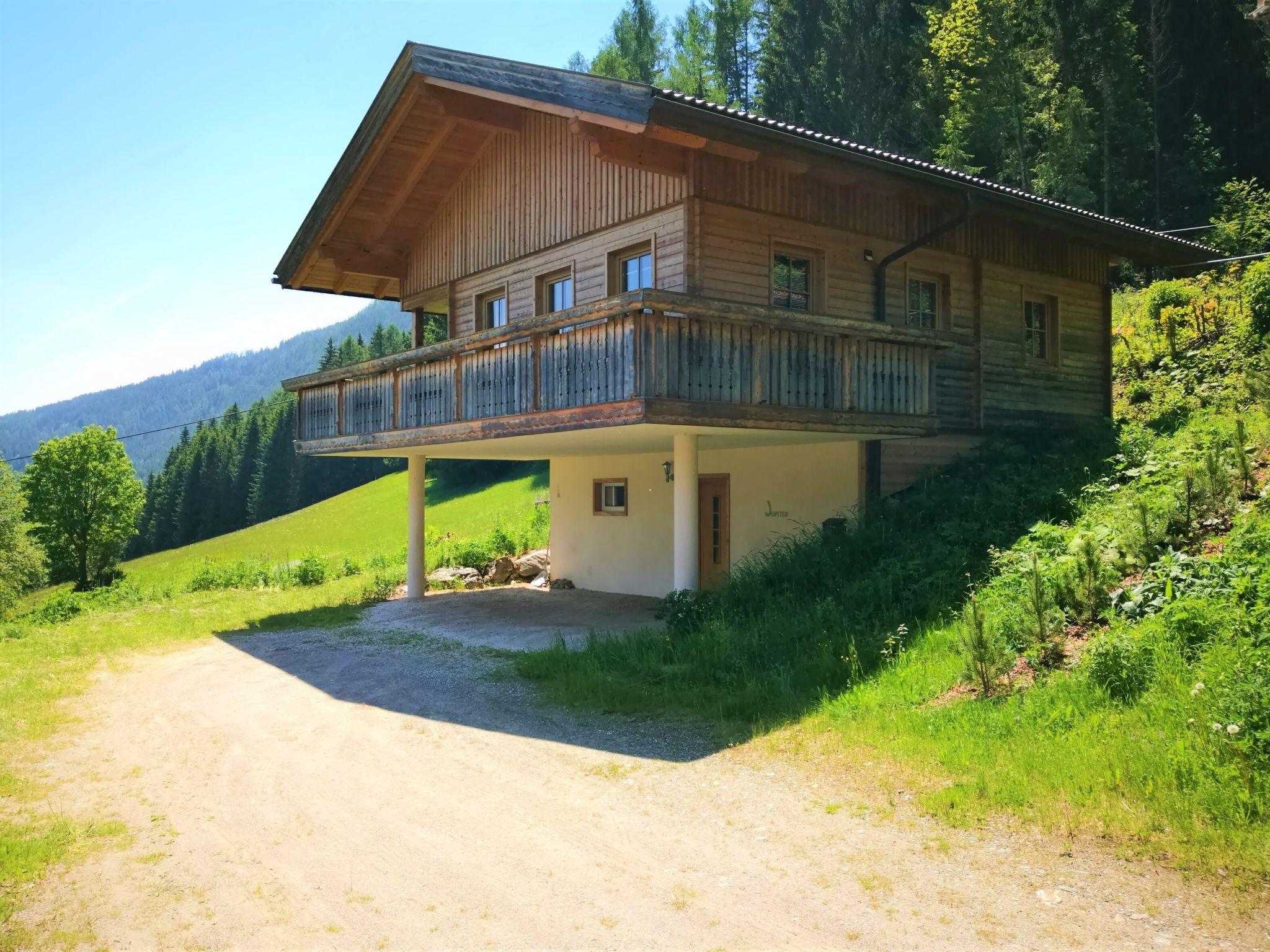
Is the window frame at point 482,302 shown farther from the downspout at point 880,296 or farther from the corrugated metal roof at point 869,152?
the downspout at point 880,296

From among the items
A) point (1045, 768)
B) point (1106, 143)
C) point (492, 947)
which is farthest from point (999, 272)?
point (1106, 143)

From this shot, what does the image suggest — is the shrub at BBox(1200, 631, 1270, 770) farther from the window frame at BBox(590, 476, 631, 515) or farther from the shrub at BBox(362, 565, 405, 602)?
the shrub at BBox(362, 565, 405, 602)

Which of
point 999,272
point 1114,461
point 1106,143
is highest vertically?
point 1106,143

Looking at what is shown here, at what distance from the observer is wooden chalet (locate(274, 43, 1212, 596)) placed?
1139 cm

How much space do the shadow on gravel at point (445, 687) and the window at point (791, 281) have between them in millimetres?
6742

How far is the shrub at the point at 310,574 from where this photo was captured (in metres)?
25.2

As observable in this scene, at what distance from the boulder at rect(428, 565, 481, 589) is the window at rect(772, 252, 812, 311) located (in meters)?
11.1

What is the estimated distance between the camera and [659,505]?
17.8m

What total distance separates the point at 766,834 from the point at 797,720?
90.9 inches

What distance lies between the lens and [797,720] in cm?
823

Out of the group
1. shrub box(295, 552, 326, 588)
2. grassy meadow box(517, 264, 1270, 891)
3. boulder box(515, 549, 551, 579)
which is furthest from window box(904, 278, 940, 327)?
shrub box(295, 552, 326, 588)

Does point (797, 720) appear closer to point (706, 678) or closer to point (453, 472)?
point (706, 678)

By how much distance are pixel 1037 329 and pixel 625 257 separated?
860cm

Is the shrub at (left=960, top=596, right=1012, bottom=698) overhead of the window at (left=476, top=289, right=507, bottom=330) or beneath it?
beneath
